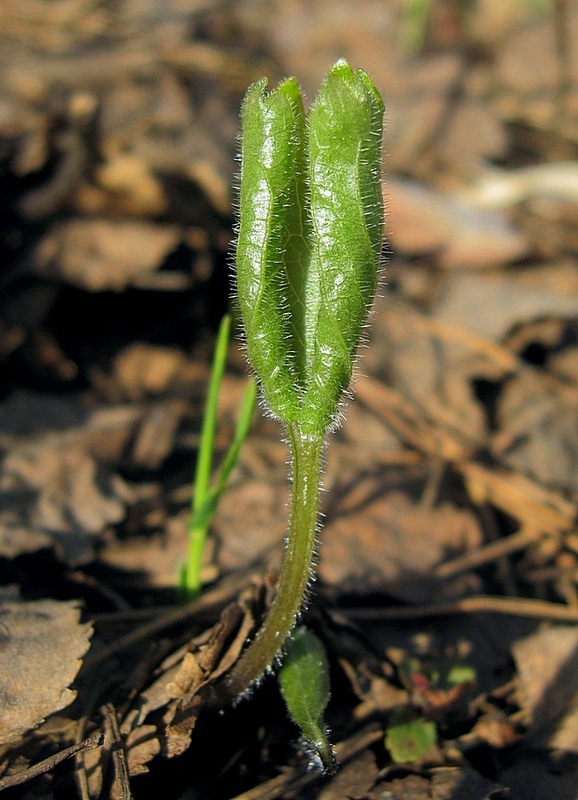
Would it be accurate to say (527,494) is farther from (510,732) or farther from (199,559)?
(199,559)

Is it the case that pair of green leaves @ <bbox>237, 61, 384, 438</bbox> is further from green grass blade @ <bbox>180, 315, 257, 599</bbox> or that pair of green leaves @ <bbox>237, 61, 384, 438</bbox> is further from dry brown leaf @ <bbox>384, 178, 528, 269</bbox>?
dry brown leaf @ <bbox>384, 178, 528, 269</bbox>

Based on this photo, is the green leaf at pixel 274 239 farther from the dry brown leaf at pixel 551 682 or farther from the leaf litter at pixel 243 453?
the dry brown leaf at pixel 551 682

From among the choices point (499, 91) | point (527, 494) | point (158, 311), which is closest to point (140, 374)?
point (158, 311)

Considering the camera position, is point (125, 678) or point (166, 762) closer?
point (166, 762)

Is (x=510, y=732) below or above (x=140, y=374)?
below

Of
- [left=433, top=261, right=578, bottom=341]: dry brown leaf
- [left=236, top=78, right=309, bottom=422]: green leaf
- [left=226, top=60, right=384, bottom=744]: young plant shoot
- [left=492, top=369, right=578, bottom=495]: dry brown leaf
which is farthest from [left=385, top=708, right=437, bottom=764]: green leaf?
[left=433, top=261, right=578, bottom=341]: dry brown leaf

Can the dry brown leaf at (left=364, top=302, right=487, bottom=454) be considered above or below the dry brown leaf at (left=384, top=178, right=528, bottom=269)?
below

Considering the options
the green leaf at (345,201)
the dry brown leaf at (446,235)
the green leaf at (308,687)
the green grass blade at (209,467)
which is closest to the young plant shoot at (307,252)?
the green leaf at (345,201)

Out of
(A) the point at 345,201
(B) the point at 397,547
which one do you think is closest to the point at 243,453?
(B) the point at 397,547
